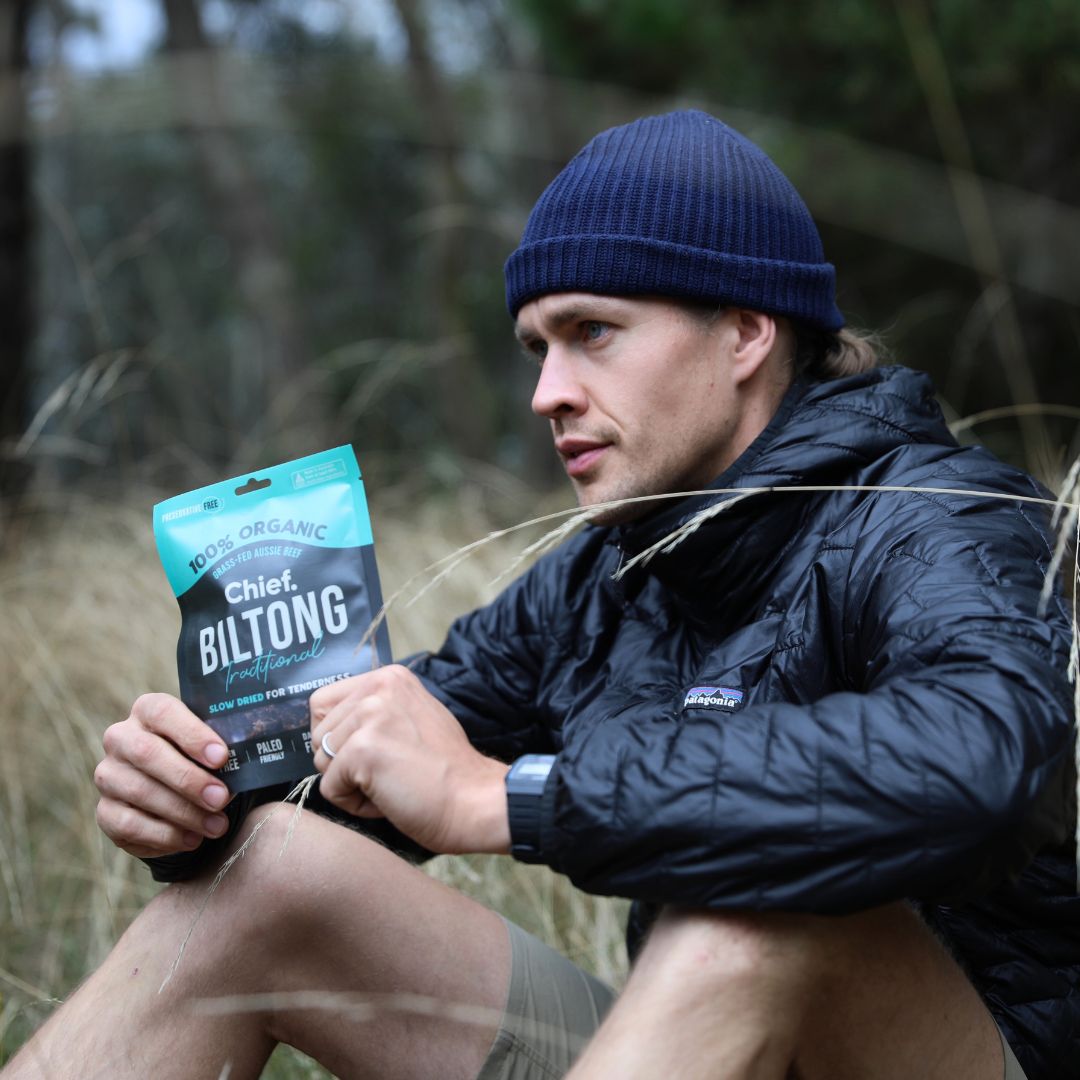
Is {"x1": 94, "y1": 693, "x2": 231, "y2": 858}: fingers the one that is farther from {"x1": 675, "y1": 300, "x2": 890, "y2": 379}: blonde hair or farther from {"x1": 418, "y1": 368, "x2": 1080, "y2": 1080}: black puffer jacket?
{"x1": 675, "y1": 300, "x2": 890, "y2": 379}: blonde hair

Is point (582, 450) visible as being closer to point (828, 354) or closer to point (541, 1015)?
point (828, 354)

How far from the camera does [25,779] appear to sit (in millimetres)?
3230

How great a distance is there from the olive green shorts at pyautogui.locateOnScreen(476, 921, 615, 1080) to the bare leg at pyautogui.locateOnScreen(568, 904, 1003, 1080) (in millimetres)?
405

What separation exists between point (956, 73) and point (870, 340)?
8.69 ft

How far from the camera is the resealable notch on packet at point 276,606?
1719 millimetres

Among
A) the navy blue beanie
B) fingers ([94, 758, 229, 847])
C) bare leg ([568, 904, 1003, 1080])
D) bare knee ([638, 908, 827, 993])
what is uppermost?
the navy blue beanie

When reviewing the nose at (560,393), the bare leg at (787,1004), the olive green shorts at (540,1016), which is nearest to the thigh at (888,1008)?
the bare leg at (787,1004)

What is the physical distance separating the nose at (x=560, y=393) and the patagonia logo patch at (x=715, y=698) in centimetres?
51

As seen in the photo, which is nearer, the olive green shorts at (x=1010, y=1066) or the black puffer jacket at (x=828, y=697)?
the black puffer jacket at (x=828, y=697)

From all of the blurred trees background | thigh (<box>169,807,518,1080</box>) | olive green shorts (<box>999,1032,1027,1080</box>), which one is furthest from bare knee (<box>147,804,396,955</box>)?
the blurred trees background

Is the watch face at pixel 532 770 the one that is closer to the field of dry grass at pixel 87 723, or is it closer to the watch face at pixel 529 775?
the watch face at pixel 529 775

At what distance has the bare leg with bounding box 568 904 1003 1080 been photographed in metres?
1.34

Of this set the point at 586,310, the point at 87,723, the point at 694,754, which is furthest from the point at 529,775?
the point at 87,723

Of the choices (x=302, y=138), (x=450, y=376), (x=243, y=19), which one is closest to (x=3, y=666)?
(x=450, y=376)
